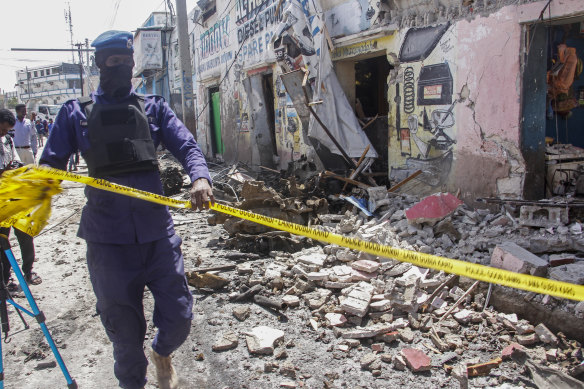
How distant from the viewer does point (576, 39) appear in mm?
6492

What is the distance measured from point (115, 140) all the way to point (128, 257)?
0.65m

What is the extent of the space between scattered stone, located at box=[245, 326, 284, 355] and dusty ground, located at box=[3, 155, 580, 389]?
0.05 meters

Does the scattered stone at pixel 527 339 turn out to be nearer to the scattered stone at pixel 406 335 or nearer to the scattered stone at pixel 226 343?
the scattered stone at pixel 406 335

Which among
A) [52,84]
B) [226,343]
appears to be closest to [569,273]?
[226,343]

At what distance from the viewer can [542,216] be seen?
473 cm

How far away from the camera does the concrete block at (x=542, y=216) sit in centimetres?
457

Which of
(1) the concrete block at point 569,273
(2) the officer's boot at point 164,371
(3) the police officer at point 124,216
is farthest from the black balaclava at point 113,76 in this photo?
(1) the concrete block at point 569,273

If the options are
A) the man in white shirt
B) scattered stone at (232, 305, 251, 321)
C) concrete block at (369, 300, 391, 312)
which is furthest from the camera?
the man in white shirt

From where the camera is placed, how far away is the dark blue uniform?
7.39ft

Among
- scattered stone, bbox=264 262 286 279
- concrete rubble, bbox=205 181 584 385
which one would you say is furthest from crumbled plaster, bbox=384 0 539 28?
scattered stone, bbox=264 262 286 279

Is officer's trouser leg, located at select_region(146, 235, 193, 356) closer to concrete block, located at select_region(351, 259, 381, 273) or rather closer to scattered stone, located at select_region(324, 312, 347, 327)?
scattered stone, located at select_region(324, 312, 347, 327)

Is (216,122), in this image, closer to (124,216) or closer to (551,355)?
(124,216)

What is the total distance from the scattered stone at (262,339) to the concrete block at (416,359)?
947 mm

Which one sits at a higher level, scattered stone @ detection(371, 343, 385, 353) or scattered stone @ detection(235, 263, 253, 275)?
scattered stone @ detection(235, 263, 253, 275)
